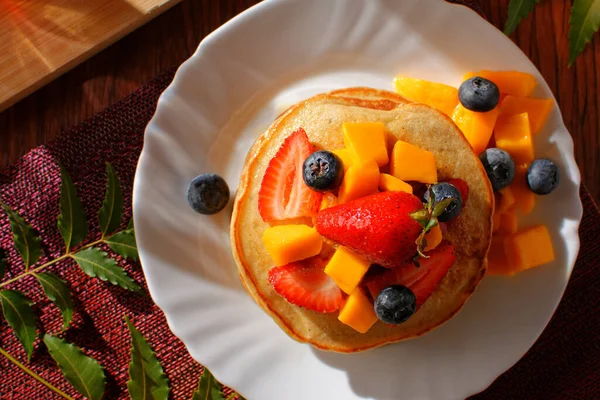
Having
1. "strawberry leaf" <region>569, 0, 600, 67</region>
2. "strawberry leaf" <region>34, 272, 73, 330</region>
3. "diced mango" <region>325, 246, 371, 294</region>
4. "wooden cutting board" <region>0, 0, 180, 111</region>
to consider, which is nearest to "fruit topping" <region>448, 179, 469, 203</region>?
"diced mango" <region>325, 246, 371, 294</region>

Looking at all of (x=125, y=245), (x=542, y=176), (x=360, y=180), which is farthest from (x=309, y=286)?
(x=542, y=176)

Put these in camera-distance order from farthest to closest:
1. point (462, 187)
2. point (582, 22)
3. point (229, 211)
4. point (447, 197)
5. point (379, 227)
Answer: point (229, 211) → point (582, 22) → point (462, 187) → point (447, 197) → point (379, 227)

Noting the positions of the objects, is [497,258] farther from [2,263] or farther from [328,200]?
[2,263]

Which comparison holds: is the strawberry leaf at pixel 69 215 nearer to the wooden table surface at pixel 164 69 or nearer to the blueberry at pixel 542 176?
the wooden table surface at pixel 164 69

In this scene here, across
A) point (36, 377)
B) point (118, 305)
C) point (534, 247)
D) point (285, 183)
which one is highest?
point (285, 183)

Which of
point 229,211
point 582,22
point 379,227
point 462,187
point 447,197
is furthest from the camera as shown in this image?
point 229,211

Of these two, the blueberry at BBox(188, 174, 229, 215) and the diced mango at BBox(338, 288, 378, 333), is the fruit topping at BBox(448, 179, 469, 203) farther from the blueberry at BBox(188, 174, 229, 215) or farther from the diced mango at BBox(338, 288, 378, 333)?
the blueberry at BBox(188, 174, 229, 215)

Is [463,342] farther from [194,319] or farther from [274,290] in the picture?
[194,319]
